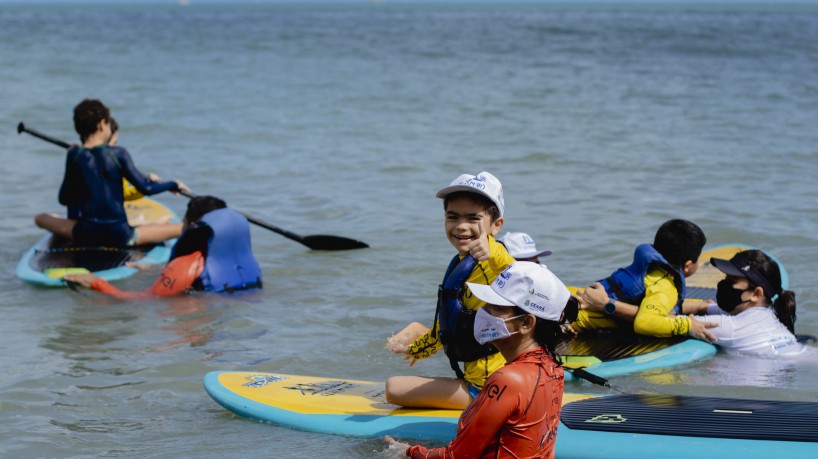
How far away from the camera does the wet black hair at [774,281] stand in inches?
206

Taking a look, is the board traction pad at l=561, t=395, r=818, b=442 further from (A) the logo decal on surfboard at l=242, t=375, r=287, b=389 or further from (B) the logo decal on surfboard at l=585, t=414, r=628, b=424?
(A) the logo decal on surfboard at l=242, t=375, r=287, b=389

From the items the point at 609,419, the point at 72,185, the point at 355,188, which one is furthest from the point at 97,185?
the point at 609,419

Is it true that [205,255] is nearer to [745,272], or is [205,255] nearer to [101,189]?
[101,189]

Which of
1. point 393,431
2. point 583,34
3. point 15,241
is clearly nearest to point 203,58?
point 583,34

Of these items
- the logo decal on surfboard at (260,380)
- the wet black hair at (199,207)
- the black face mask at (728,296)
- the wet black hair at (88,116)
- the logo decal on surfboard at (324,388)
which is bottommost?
the logo decal on surfboard at (260,380)

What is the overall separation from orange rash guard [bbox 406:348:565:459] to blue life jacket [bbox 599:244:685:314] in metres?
2.13

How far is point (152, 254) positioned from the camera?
7.39m

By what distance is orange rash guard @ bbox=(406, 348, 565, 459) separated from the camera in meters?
2.97

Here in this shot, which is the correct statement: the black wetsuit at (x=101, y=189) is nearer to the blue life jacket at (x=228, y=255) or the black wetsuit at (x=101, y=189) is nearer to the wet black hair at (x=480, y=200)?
the blue life jacket at (x=228, y=255)

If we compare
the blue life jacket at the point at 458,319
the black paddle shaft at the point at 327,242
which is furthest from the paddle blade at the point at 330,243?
the blue life jacket at the point at 458,319

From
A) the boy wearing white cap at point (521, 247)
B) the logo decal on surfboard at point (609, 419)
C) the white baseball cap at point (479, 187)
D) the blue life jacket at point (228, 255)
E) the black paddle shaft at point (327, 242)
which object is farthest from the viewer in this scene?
the black paddle shaft at point (327, 242)

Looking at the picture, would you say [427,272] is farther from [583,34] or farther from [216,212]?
[583,34]

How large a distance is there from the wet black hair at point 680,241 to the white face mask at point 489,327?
227 cm

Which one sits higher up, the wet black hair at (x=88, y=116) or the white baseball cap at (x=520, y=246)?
the wet black hair at (x=88, y=116)
